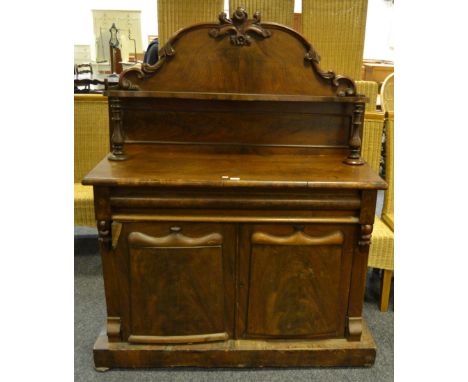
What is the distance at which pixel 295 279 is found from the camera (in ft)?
5.10

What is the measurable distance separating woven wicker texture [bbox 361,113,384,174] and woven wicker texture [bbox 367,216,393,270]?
34 cm

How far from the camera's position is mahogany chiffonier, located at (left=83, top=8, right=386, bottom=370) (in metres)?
1.45

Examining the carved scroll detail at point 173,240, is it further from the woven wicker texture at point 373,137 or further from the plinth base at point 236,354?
the woven wicker texture at point 373,137

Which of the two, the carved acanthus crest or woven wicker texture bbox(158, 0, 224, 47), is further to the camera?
woven wicker texture bbox(158, 0, 224, 47)

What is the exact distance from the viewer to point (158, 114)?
1.71 meters

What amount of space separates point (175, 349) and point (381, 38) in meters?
5.79

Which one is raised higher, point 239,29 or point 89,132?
point 239,29

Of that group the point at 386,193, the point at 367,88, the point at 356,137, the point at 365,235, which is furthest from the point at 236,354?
the point at 367,88

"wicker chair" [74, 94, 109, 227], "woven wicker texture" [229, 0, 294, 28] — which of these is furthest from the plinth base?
"woven wicker texture" [229, 0, 294, 28]

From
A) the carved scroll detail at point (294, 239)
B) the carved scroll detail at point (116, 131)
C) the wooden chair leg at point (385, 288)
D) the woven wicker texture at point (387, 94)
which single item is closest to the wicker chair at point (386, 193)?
the wooden chair leg at point (385, 288)

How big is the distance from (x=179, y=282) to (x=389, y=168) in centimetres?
121

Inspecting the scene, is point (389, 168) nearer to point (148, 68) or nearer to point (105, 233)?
point (148, 68)

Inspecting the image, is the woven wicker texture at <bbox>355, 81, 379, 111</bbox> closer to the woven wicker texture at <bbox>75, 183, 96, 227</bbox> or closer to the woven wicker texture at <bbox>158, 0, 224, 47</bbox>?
the woven wicker texture at <bbox>158, 0, 224, 47</bbox>

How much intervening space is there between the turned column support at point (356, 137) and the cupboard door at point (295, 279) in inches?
11.8
